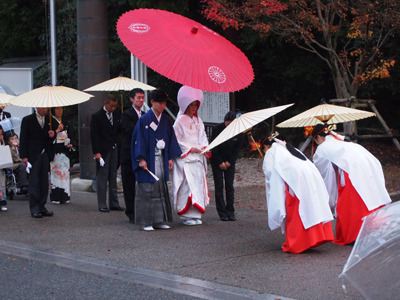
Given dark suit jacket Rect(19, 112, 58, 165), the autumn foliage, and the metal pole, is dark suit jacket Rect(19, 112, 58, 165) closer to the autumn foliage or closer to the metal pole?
the autumn foliage

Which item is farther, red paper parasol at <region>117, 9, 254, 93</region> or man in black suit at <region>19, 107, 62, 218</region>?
man in black suit at <region>19, 107, 62, 218</region>

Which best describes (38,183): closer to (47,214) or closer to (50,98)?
(47,214)

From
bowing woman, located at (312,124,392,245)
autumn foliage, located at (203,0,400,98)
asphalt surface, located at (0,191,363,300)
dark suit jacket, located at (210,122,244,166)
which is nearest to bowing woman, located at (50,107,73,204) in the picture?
asphalt surface, located at (0,191,363,300)

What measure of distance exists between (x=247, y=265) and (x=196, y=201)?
7.34 ft

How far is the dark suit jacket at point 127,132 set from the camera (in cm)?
802

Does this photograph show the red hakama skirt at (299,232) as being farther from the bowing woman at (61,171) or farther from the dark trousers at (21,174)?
the dark trousers at (21,174)

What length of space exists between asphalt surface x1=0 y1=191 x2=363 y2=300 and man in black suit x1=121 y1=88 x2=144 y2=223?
29 cm

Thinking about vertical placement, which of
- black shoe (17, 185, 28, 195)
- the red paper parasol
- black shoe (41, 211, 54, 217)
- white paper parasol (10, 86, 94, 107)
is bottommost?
black shoe (41, 211, 54, 217)

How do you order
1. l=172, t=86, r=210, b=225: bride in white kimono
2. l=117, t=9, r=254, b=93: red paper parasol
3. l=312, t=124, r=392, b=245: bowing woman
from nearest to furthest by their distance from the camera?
l=117, t=9, r=254, b=93: red paper parasol < l=312, t=124, r=392, b=245: bowing woman < l=172, t=86, r=210, b=225: bride in white kimono

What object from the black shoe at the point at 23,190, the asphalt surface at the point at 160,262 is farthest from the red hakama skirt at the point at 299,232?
the black shoe at the point at 23,190

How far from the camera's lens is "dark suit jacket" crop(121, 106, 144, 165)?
26.3ft

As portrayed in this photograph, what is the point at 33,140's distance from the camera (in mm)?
8430

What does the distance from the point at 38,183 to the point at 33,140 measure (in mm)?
667

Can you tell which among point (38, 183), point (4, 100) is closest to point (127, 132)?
point (38, 183)
